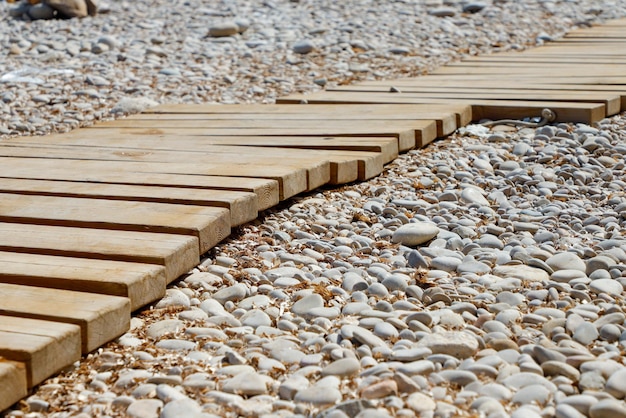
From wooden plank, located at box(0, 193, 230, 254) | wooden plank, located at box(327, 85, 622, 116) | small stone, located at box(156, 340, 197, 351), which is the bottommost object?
small stone, located at box(156, 340, 197, 351)

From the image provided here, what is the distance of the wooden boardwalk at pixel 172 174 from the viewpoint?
2348 millimetres

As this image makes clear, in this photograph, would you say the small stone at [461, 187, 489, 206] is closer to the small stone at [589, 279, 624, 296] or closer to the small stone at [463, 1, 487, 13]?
the small stone at [589, 279, 624, 296]

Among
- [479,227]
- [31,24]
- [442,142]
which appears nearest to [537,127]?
[442,142]

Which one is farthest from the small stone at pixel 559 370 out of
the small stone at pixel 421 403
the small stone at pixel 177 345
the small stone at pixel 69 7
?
the small stone at pixel 69 7

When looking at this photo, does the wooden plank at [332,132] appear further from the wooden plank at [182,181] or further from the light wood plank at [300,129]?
the wooden plank at [182,181]

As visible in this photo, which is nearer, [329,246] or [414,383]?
[414,383]

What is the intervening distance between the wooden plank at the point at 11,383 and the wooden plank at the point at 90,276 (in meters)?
0.43

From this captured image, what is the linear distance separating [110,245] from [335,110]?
7.50ft

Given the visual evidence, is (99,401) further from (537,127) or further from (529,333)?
(537,127)

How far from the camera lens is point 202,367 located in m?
2.26

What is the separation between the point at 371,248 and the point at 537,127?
5.90 feet

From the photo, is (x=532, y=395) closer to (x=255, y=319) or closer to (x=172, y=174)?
(x=255, y=319)

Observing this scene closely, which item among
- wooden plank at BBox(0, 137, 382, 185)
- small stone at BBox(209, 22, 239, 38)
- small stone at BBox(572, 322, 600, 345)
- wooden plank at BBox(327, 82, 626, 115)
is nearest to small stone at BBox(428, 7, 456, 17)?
small stone at BBox(209, 22, 239, 38)

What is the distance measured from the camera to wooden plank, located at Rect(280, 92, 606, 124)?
4570 mm
